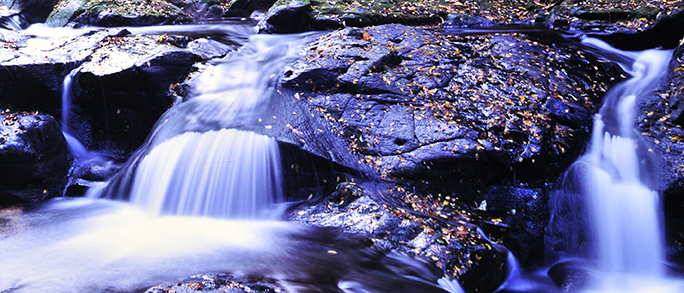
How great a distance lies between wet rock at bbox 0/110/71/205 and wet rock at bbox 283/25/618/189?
4.12 m

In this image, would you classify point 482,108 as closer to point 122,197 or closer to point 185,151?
point 185,151

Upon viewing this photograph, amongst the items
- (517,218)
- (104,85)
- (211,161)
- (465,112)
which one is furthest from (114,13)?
(517,218)

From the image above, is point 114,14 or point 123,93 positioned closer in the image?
point 123,93

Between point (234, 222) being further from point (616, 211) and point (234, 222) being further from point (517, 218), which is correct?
point (616, 211)

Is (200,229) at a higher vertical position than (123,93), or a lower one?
lower

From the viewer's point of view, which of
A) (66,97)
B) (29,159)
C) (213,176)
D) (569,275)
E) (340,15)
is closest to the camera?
(569,275)

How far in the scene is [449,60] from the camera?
7543mm

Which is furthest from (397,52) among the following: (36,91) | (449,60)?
(36,91)

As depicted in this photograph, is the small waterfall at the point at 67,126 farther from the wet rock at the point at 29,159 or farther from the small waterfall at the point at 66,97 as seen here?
the wet rock at the point at 29,159

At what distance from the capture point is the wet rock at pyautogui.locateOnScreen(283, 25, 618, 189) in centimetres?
573

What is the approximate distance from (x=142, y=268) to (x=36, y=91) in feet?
18.2

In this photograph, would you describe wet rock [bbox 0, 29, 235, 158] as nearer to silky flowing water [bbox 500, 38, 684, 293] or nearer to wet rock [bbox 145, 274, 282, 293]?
wet rock [bbox 145, 274, 282, 293]

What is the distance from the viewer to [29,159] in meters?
6.44

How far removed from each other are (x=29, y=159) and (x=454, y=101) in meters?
6.83
